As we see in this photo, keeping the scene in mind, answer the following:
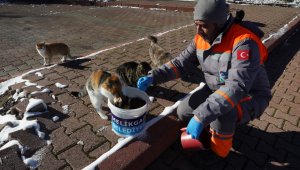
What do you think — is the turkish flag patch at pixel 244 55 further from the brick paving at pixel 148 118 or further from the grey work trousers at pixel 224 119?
the brick paving at pixel 148 118

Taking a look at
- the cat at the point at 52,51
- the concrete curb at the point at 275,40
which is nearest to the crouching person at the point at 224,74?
the cat at the point at 52,51

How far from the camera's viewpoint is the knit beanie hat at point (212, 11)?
253 cm

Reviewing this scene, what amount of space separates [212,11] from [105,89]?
1.39 metres

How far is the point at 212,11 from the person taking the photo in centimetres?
254

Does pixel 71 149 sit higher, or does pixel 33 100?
pixel 33 100

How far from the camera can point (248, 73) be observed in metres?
2.48

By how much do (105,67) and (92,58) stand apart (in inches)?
23.4

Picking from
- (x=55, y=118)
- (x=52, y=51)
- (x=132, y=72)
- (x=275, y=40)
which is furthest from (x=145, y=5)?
(x=55, y=118)

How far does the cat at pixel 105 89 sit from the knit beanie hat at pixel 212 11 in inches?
44.9

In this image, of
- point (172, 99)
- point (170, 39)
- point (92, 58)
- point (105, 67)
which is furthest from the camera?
point (170, 39)

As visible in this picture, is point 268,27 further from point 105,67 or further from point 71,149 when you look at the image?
point 71,149

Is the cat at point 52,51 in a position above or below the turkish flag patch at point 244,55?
below

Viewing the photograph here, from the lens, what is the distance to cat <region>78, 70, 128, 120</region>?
2912mm

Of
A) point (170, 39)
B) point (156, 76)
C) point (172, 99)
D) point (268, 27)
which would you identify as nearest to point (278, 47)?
point (268, 27)
